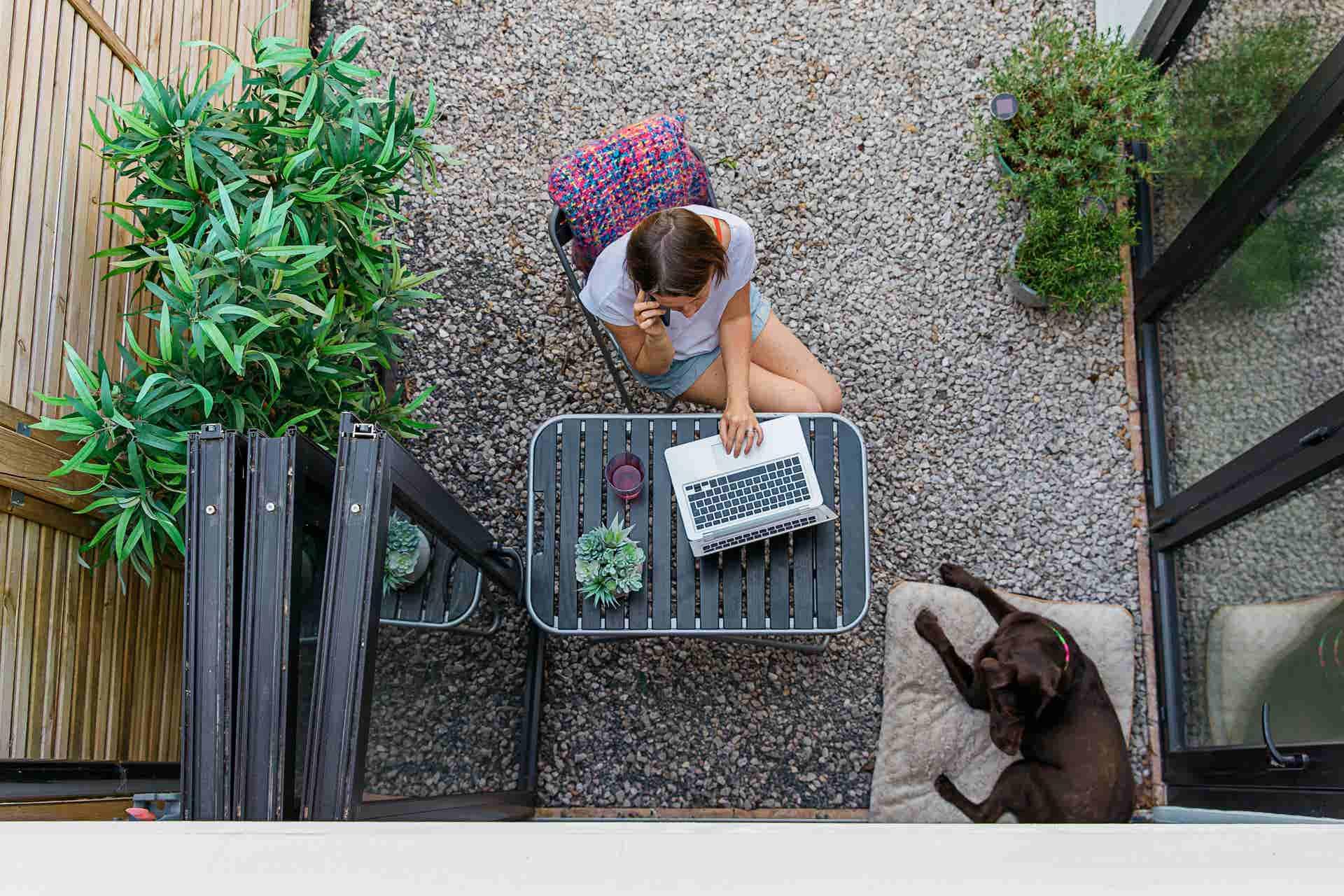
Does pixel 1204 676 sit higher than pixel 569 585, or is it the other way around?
pixel 569 585

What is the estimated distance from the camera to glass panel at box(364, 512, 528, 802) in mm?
1469

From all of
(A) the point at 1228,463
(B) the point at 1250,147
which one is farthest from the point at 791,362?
(B) the point at 1250,147

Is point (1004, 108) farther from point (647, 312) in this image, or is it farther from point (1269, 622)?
point (1269, 622)

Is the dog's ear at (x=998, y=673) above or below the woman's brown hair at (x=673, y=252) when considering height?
below

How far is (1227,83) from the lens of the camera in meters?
2.57

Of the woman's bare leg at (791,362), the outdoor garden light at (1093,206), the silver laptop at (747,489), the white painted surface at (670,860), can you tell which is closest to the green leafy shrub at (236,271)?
Answer: the silver laptop at (747,489)

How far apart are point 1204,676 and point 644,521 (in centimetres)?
172

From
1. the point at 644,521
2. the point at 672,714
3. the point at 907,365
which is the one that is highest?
the point at 907,365

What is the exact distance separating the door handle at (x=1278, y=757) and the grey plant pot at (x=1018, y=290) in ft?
4.41

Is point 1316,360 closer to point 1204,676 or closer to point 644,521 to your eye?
point 1204,676

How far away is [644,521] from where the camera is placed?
2.18 m

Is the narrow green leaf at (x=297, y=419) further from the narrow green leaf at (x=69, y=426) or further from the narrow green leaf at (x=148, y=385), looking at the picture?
the narrow green leaf at (x=69, y=426)

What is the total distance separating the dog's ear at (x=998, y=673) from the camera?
2.28 meters

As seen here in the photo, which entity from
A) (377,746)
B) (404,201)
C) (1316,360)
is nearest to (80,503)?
(377,746)
